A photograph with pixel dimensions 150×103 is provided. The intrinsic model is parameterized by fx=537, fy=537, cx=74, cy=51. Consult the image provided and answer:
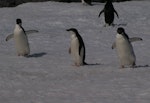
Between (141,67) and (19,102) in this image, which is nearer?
(19,102)

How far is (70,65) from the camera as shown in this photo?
12203 millimetres

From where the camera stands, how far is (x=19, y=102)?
8227 millimetres

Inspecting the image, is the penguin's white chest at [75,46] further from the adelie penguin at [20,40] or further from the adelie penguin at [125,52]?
the adelie penguin at [20,40]

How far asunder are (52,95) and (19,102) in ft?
2.35

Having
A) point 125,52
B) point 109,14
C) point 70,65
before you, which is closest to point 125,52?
point 125,52

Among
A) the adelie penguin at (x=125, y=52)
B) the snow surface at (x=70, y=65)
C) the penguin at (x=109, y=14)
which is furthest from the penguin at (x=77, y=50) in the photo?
the penguin at (x=109, y=14)

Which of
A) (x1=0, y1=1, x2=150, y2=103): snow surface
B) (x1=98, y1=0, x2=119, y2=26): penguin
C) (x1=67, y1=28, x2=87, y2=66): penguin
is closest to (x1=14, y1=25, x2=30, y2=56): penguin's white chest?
(x1=0, y1=1, x2=150, y2=103): snow surface

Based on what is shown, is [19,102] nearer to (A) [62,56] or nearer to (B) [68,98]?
(B) [68,98]

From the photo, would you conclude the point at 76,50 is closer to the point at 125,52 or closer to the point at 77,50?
the point at 77,50

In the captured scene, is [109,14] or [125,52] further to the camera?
[109,14]

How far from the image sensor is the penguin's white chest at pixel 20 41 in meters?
13.6

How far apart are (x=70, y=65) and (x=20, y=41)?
204 centimetres

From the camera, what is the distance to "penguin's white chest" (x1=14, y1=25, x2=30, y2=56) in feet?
44.7

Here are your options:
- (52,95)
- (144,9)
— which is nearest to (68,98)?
(52,95)
